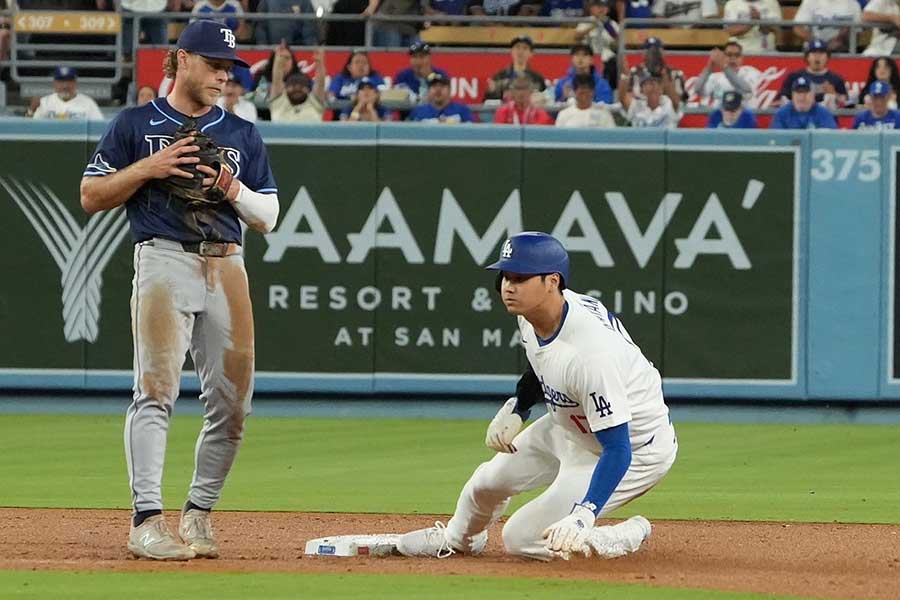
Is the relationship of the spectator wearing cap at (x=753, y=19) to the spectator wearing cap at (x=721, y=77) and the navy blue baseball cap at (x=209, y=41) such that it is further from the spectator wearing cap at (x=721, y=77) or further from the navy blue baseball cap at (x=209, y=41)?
the navy blue baseball cap at (x=209, y=41)

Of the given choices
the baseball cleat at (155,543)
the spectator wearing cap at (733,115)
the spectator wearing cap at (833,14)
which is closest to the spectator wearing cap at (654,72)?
the spectator wearing cap at (733,115)

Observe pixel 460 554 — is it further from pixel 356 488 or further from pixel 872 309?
pixel 872 309

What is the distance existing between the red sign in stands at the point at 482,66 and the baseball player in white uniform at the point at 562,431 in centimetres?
1010

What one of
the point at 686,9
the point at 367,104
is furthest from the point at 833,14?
the point at 367,104

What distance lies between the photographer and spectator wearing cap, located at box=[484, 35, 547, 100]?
15.9m

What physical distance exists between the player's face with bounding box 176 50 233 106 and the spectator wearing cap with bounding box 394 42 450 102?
932 centimetres

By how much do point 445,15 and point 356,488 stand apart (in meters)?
8.56

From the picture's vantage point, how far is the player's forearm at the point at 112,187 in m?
6.41

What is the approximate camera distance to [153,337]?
21.3ft

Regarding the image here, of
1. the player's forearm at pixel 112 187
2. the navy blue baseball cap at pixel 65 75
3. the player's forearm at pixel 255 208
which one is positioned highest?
the navy blue baseball cap at pixel 65 75

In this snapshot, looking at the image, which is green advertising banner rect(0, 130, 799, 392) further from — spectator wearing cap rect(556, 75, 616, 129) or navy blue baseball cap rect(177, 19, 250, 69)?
navy blue baseball cap rect(177, 19, 250, 69)

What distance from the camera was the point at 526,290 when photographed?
636 cm

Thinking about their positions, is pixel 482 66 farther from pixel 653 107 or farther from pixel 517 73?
pixel 653 107

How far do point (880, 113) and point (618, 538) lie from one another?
896 centimetres
